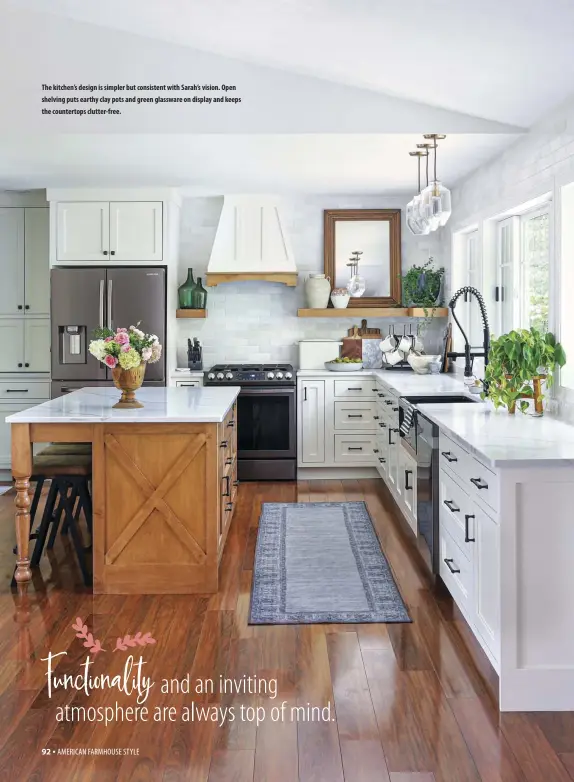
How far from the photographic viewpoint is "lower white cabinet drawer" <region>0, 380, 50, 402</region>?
6.36 metres

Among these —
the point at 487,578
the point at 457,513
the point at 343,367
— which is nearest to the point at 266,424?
the point at 343,367

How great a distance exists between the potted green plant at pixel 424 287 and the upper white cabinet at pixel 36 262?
3202mm

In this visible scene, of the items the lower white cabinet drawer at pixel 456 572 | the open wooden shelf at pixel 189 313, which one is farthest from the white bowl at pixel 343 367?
the lower white cabinet drawer at pixel 456 572

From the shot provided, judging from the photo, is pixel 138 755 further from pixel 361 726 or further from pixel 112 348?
pixel 112 348

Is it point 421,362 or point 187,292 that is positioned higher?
point 187,292

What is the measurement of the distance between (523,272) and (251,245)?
8.28 feet

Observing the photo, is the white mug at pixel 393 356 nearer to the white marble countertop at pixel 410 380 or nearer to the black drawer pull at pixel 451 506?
the white marble countertop at pixel 410 380

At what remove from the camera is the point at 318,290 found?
6469mm

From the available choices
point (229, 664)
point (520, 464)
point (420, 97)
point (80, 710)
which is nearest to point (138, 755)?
point (80, 710)

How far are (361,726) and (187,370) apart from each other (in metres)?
4.40

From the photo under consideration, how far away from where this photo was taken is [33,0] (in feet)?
13.9

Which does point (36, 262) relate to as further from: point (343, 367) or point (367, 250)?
point (367, 250)

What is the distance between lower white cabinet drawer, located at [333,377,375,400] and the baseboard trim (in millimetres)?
636

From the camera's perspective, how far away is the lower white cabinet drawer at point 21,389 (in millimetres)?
6355
